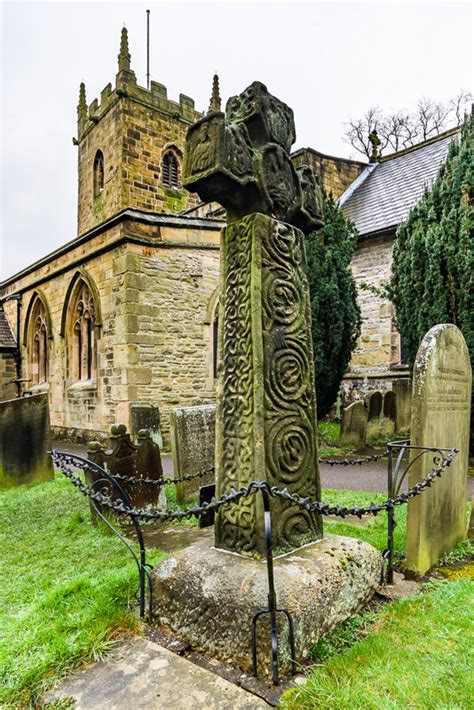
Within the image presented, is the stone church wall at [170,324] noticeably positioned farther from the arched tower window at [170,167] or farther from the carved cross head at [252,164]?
the arched tower window at [170,167]

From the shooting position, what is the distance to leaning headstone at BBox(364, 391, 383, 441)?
33.2 feet

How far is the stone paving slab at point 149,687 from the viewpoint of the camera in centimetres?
192

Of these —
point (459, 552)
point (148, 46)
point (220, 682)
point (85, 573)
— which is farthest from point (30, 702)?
point (148, 46)

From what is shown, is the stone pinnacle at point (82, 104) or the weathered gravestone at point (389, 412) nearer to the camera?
the weathered gravestone at point (389, 412)

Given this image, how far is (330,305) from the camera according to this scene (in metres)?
11.0

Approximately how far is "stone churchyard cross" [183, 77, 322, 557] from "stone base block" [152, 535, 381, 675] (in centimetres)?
18

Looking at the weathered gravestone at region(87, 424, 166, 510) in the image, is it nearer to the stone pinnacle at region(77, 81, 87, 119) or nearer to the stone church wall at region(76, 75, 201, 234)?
the stone church wall at region(76, 75, 201, 234)

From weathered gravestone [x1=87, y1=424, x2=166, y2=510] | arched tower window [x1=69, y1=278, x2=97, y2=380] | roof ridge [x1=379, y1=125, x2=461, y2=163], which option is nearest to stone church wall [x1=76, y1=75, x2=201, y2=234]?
arched tower window [x1=69, y1=278, x2=97, y2=380]

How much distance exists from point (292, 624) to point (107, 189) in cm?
2283

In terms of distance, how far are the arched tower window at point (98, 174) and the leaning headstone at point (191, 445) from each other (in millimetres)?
20319

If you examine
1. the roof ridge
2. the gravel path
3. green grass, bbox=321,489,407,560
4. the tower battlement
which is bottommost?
the gravel path

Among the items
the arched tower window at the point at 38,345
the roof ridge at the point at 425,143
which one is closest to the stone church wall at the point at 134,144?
the arched tower window at the point at 38,345

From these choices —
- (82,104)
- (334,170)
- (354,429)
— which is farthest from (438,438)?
(82,104)

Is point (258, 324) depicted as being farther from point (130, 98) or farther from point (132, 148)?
point (130, 98)
